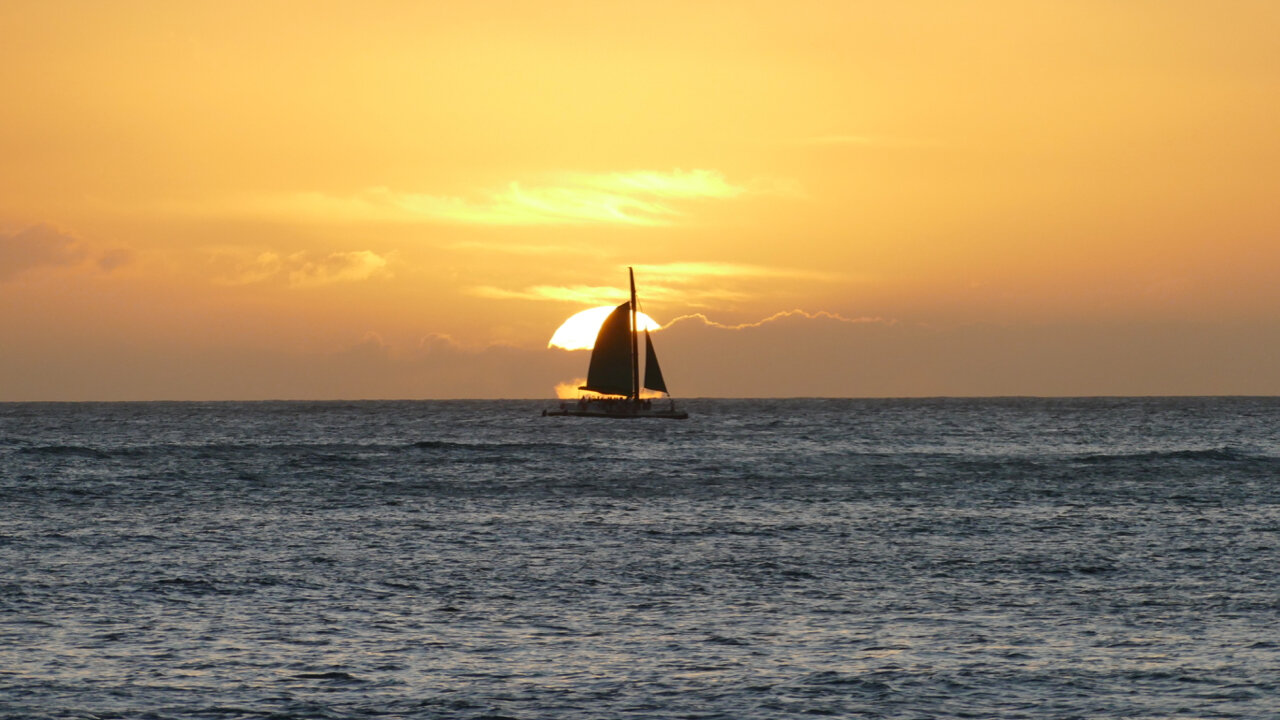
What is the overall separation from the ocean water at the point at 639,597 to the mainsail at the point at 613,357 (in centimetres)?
8031

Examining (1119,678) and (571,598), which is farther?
(571,598)

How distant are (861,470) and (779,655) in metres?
60.6

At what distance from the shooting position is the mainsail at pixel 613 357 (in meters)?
155

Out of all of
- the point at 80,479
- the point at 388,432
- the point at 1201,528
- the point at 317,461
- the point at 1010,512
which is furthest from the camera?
the point at 388,432

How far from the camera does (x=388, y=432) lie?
15625cm

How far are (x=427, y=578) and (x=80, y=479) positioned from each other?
4738 centimetres

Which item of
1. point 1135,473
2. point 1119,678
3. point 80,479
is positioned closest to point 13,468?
point 80,479

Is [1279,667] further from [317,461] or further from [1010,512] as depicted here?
[317,461]

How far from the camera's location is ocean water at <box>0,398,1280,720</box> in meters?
22.4

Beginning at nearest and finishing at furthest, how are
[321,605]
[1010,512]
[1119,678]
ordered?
[1119,678]
[321,605]
[1010,512]

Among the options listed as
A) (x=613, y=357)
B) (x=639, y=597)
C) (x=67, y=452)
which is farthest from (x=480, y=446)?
(x=639, y=597)

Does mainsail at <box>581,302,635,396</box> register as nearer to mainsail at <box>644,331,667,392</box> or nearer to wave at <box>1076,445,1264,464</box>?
mainsail at <box>644,331,667,392</box>

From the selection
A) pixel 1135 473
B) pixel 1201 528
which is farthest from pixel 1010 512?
pixel 1135 473

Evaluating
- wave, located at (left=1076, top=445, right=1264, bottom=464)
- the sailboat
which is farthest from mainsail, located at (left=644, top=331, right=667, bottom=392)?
wave, located at (left=1076, top=445, right=1264, bottom=464)
